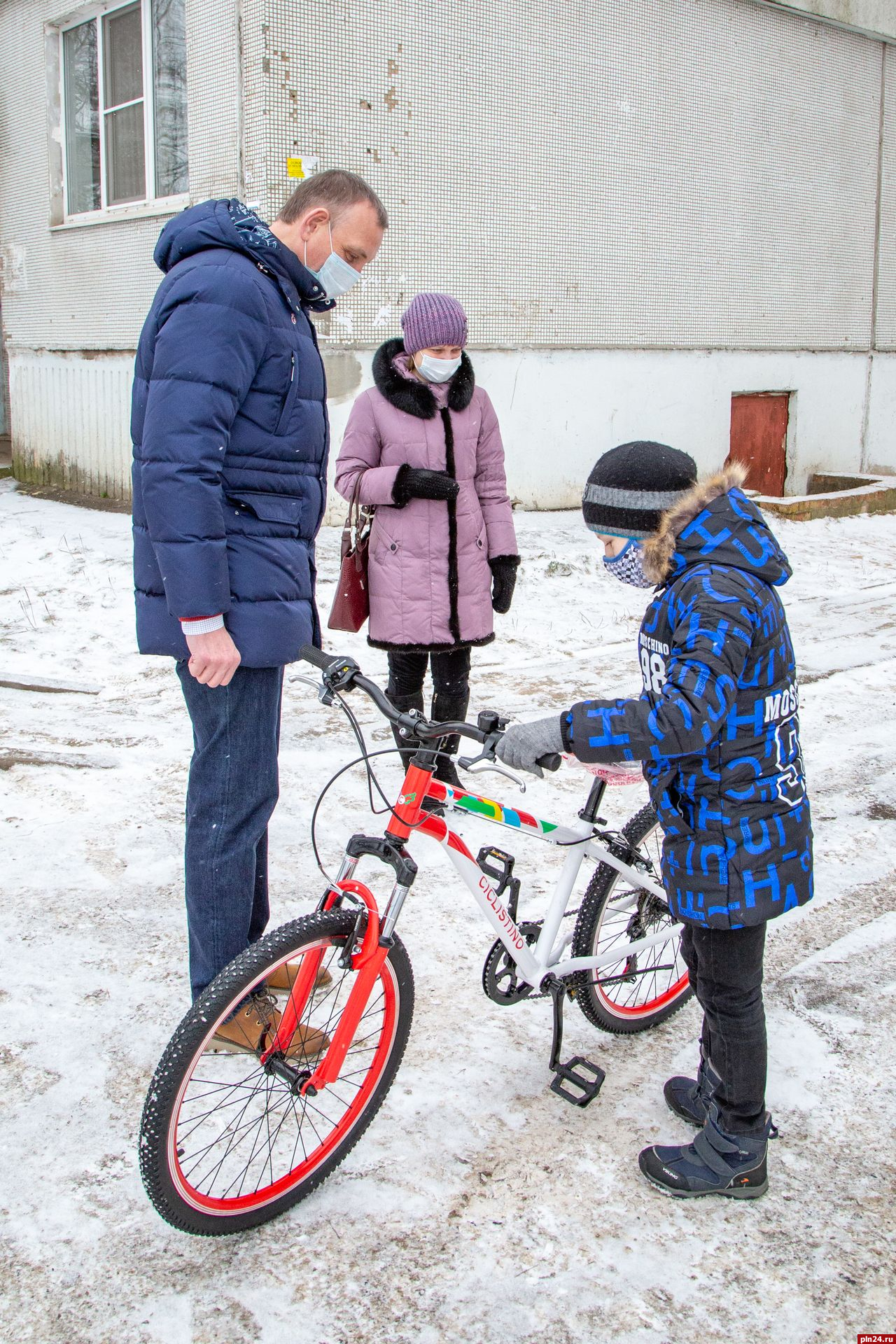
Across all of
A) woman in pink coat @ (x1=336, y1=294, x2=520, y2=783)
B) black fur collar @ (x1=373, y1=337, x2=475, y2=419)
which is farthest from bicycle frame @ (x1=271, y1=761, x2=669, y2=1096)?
black fur collar @ (x1=373, y1=337, x2=475, y2=419)

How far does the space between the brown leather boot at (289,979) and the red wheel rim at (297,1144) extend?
0.13m

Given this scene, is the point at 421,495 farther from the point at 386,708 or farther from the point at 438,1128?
the point at 438,1128

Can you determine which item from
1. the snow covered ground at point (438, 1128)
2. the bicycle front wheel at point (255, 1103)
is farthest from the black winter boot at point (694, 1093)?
the bicycle front wheel at point (255, 1103)

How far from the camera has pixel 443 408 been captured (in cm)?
400

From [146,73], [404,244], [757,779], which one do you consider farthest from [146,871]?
[146,73]

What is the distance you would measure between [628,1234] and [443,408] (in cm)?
281

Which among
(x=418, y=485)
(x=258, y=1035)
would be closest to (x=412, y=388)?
(x=418, y=485)

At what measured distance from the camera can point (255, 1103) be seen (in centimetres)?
245

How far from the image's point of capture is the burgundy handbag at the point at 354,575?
4074 millimetres

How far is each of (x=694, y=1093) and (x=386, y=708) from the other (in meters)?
1.22

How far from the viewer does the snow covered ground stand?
2.00m

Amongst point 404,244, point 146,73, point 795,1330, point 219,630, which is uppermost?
point 146,73

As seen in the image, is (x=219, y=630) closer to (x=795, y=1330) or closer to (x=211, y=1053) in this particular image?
(x=211, y=1053)

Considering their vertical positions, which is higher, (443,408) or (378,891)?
(443,408)
